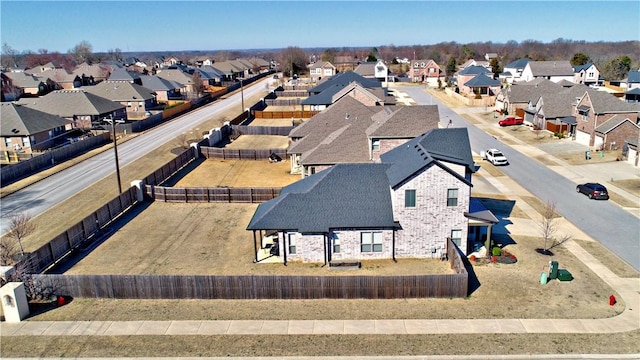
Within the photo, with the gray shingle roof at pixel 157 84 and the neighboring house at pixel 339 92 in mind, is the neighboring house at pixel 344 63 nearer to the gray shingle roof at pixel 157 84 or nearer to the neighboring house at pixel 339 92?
the gray shingle roof at pixel 157 84

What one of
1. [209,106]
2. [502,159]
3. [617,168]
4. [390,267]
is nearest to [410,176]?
[390,267]

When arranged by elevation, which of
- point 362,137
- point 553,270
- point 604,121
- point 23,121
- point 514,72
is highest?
point 514,72

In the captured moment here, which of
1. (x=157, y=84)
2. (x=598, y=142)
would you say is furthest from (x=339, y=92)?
(x=157, y=84)

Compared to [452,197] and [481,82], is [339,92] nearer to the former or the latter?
[452,197]

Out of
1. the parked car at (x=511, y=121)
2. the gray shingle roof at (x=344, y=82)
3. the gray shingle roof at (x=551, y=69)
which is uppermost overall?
the gray shingle roof at (x=551, y=69)

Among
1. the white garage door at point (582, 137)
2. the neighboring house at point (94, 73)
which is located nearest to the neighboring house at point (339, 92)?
the white garage door at point (582, 137)
